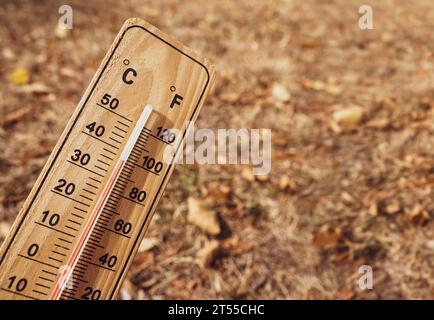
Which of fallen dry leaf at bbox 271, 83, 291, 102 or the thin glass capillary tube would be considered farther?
fallen dry leaf at bbox 271, 83, 291, 102

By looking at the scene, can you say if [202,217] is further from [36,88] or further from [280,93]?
[36,88]

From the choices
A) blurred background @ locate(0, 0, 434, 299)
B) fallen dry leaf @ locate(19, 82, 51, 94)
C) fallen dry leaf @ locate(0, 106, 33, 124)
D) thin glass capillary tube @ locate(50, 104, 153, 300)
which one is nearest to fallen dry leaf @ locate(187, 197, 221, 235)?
blurred background @ locate(0, 0, 434, 299)

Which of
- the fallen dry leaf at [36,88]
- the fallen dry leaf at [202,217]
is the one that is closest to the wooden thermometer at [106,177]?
the fallen dry leaf at [202,217]

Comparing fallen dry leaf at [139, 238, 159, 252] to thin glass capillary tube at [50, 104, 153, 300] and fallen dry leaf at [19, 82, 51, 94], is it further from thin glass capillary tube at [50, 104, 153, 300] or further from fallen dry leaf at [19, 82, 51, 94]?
fallen dry leaf at [19, 82, 51, 94]

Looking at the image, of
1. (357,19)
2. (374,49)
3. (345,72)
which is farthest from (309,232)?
(357,19)

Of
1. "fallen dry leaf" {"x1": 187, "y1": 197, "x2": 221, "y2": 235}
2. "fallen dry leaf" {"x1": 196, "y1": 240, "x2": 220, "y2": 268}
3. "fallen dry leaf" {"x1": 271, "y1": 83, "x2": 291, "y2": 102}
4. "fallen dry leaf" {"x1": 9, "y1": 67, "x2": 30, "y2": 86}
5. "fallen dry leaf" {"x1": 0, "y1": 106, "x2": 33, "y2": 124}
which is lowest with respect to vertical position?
"fallen dry leaf" {"x1": 196, "y1": 240, "x2": 220, "y2": 268}

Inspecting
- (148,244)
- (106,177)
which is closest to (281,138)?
(148,244)

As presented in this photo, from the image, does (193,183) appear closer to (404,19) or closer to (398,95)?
(398,95)
